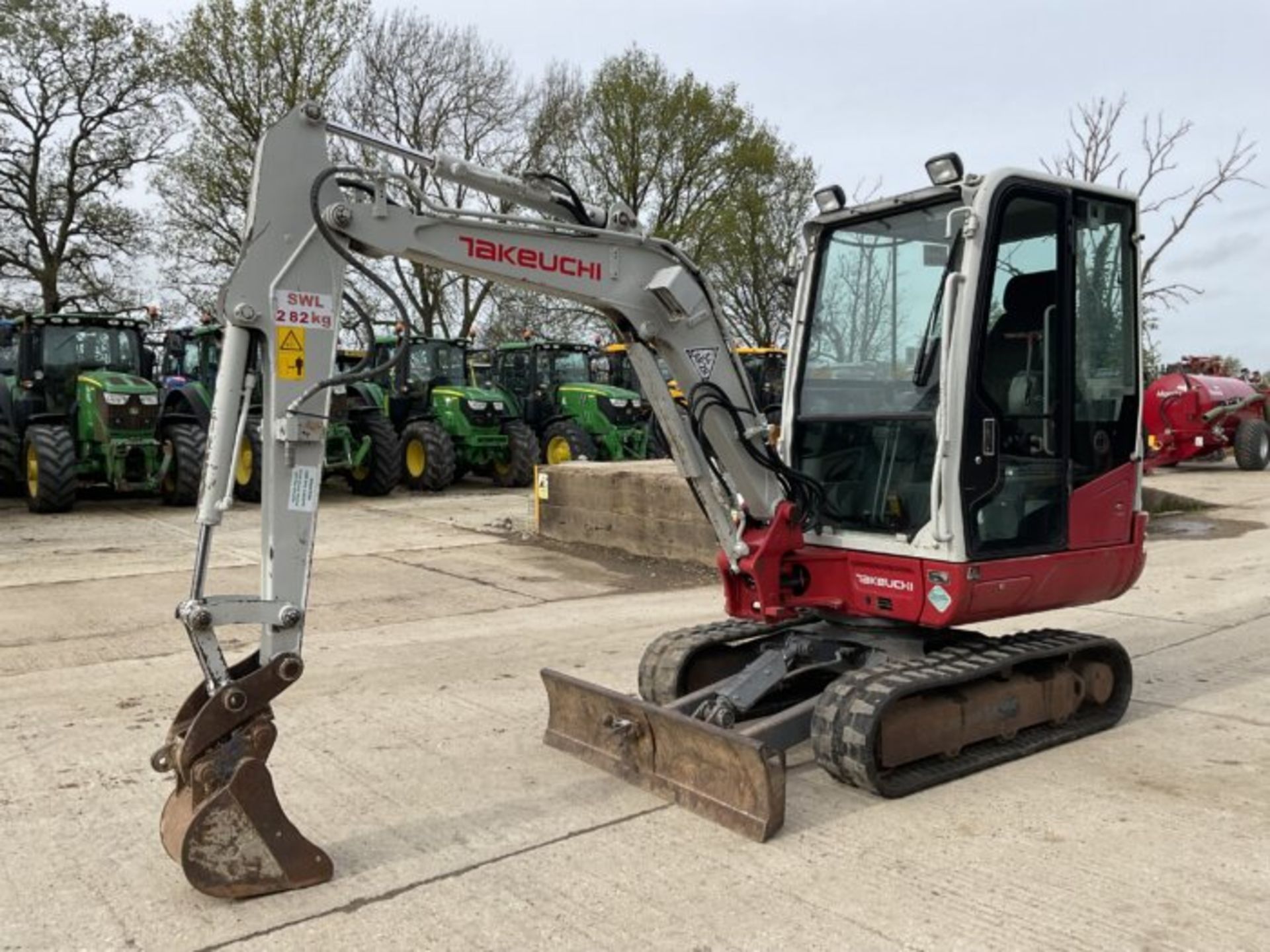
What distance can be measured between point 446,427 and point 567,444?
2.09m

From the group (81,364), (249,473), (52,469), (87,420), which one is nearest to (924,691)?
A: (249,473)

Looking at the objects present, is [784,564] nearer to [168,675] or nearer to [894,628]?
[894,628]

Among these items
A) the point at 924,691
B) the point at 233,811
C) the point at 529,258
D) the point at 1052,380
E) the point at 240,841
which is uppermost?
the point at 529,258

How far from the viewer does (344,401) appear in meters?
16.2

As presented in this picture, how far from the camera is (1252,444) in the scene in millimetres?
21141

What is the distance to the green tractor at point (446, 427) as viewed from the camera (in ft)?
57.3

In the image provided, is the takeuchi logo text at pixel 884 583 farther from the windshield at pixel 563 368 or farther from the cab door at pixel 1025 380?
the windshield at pixel 563 368

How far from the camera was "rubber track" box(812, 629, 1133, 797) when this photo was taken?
14.1ft

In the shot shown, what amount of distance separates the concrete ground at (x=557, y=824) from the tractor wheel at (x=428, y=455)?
30.6 ft

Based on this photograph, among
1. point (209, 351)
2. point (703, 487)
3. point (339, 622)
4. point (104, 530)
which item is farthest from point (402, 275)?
point (703, 487)

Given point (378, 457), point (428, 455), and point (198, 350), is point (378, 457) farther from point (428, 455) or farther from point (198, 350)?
point (198, 350)

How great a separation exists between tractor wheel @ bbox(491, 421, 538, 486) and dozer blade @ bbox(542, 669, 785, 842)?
43.1ft

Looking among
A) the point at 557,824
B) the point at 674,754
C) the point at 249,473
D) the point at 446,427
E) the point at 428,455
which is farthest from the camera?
the point at 446,427

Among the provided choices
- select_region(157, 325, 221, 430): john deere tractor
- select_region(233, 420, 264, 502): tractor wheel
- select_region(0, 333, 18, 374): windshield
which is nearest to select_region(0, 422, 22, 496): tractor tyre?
select_region(0, 333, 18, 374): windshield
